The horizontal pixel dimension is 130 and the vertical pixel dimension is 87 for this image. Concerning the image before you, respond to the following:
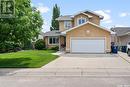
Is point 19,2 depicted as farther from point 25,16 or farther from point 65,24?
point 65,24

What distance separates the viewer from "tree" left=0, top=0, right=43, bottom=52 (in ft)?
79.5

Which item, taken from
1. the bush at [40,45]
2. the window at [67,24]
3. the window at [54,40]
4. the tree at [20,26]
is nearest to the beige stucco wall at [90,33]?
the window at [67,24]

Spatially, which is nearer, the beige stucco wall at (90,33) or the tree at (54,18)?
the beige stucco wall at (90,33)

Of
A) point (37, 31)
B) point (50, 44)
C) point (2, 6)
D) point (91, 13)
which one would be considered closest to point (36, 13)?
point (37, 31)

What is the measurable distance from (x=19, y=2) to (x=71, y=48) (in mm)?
21783

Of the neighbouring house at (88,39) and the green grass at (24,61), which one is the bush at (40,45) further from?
the green grass at (24,61)

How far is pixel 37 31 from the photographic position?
27.0m

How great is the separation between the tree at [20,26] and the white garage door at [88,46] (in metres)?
19.3

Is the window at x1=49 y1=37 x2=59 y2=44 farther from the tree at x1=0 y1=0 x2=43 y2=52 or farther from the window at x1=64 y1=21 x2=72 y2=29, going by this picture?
the tree at x1=0 y1=0 x2=43 y2=52

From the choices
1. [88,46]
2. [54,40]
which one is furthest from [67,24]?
[88,46]

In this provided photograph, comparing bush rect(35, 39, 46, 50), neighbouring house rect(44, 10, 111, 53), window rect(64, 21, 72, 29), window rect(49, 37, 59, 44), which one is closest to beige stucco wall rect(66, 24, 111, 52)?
neighbouring house rect(44, 10, 111, 53)

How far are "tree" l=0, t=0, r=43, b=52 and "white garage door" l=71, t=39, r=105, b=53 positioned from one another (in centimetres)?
1925

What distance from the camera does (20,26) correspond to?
79.8 feet

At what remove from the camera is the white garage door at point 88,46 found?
45.4 m
